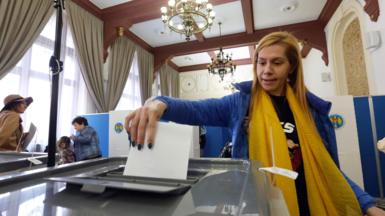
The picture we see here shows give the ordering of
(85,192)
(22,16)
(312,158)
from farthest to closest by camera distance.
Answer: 1. (22,16)
2. (312,158)
3. (85,192)

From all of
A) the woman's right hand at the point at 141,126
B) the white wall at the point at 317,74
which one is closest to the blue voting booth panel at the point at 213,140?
the white wall at the point at 317,74

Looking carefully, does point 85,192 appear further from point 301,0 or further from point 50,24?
point 301,0

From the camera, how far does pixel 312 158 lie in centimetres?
73

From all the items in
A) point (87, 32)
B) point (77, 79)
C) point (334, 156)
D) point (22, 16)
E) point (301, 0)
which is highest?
point (301, 0)

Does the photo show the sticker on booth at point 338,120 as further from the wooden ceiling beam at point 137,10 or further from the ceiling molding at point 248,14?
the wooden ceiling beam at point 137,10

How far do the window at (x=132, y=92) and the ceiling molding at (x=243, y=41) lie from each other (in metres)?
0.81

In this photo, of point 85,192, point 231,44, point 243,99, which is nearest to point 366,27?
point 231,44

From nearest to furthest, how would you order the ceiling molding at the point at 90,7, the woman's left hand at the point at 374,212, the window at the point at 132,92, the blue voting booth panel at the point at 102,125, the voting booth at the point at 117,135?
the woman's left hand at the point at 374,212, the voting booth at the point at 117,135, the blue voting booth panel at the point at 102,125, the ceiling molding at the point at 90,7, the window at the point at 132,92

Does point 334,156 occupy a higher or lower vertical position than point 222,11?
lower

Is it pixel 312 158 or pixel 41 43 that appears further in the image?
pixel 41 43

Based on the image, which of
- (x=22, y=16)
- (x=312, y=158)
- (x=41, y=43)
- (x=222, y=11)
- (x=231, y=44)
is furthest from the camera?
(x=231, y=44)

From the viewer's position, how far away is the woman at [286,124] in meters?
0.69

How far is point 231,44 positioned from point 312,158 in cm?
474

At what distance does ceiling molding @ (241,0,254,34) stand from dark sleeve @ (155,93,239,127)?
3.42 meters
